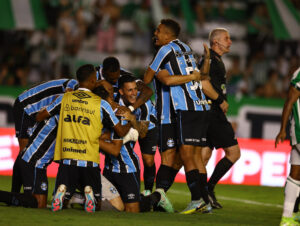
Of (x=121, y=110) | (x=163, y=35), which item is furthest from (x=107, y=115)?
(x=163, y=35)

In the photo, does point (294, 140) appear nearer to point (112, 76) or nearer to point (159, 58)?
point (159, 58)

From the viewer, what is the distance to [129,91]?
811 cm

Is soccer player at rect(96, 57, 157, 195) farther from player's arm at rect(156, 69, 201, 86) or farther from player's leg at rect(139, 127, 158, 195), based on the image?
player's arm at rect(156, 69, 201, 86)

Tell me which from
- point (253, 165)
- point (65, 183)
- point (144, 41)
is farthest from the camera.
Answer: point (144, 41)

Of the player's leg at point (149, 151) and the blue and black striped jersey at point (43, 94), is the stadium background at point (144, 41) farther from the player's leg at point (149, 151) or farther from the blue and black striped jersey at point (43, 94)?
the blue and black striped jersey at point (43, 94)

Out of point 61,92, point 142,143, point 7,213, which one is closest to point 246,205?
point 142,143

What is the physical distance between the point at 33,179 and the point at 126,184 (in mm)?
993

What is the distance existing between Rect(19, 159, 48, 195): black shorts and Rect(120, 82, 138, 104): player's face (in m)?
1.28

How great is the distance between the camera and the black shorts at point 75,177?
23.5ft

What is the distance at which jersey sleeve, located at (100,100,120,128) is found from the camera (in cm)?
725

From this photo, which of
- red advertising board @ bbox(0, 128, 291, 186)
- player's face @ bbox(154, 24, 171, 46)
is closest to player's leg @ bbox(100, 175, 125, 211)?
player's face @ bbox(154, 24, 171, 46)

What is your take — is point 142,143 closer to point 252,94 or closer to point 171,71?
point 171,71

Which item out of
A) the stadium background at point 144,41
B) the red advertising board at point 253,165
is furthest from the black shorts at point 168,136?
the stadium background at point 144,41

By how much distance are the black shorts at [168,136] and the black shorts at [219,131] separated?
3.17 feet
